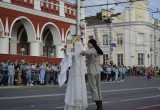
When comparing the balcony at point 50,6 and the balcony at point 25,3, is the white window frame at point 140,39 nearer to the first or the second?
the balcony at point 50,6

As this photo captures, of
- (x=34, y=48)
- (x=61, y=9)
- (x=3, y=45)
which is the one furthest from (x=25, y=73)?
(x=61, y=9)

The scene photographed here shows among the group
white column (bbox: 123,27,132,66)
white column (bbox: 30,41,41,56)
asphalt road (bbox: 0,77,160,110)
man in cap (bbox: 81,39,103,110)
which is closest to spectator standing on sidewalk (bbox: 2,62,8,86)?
asphalt road (bbox: 0,77,160,110)

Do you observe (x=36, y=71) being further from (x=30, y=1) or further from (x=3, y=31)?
(x=30, y=1)

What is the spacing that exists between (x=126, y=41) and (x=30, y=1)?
35.8 meters

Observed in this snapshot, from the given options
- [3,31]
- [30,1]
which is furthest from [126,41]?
[3,31]

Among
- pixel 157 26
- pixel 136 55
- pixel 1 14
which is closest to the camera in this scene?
pixel 1 14

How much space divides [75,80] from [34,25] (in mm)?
30573

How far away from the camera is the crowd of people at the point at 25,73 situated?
26828 mm

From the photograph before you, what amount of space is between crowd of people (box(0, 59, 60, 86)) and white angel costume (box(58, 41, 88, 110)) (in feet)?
55.8

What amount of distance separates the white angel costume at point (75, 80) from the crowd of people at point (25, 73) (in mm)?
17011

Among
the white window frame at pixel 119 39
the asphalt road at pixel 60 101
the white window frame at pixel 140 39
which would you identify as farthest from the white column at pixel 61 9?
the white window frame at pixel 140 39

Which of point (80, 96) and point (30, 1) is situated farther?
point (30, 1)

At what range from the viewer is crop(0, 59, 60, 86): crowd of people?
26828 mm

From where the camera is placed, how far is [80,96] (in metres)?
10.0
